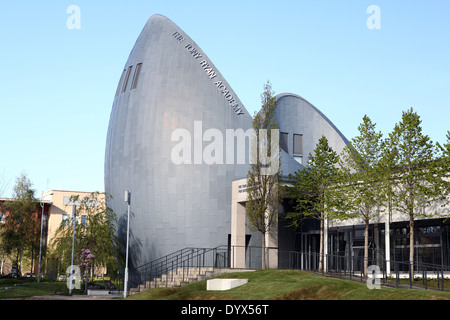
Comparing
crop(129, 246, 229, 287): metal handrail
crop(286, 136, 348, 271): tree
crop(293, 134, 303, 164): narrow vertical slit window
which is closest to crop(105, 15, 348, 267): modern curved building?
crop(293, 134, 303, 164): narrow vertical slit window

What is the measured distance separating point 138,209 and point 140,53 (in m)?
12.0

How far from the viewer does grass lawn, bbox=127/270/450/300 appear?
1728 cm

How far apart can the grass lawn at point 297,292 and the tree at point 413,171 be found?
6.77 m

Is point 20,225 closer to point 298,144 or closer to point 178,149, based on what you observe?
point 178,149

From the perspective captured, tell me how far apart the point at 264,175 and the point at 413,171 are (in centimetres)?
793

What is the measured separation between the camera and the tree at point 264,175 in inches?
1216

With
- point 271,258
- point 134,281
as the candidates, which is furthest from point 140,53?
point 271,258

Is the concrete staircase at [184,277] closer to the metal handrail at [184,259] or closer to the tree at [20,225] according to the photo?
the metal handrail at [184,259]

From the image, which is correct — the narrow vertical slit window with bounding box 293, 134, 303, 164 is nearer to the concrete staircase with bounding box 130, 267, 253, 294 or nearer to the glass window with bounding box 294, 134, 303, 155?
the glass window with bounding box 294, 134, 303, 155

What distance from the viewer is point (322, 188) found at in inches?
1268

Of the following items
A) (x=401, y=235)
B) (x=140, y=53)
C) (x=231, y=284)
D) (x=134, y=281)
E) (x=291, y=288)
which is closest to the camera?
(x=291, y=288)

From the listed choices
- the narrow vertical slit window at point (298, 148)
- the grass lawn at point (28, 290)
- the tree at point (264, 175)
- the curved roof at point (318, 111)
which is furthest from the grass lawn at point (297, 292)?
the curved roof at point (318, 111)
